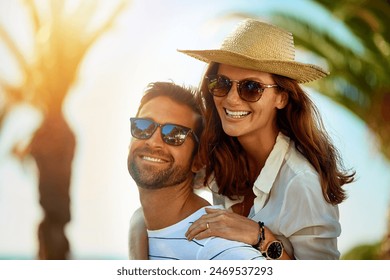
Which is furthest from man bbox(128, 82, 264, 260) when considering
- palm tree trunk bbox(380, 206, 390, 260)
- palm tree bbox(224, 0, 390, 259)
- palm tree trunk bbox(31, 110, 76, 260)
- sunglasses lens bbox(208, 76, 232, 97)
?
palm tree trunk bbox(380, 206, 390, 260)

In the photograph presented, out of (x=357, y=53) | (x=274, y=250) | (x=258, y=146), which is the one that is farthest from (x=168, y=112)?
(x=357, y=53)

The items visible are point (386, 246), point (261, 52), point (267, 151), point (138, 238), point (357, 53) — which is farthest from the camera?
point (357, 53)

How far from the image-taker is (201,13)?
15.6 ft

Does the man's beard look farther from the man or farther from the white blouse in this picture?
the white blouse

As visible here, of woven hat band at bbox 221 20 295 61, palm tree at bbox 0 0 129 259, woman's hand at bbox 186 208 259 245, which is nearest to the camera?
woman's hand at bbox 186 208 259 245

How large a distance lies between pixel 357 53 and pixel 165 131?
156 cm

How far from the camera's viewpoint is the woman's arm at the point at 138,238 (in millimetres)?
4473

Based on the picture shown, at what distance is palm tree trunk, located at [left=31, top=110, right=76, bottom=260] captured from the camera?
4.76 m

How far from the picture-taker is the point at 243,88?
13.8ft

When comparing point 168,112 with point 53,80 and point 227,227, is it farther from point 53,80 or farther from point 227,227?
point 53,80

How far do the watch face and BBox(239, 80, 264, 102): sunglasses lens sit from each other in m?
0.79

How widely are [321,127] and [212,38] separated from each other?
835 mm

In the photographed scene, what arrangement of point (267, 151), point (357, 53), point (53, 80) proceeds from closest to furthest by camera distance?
point (267, 151)
point (53, 80)
point (357, 53)
